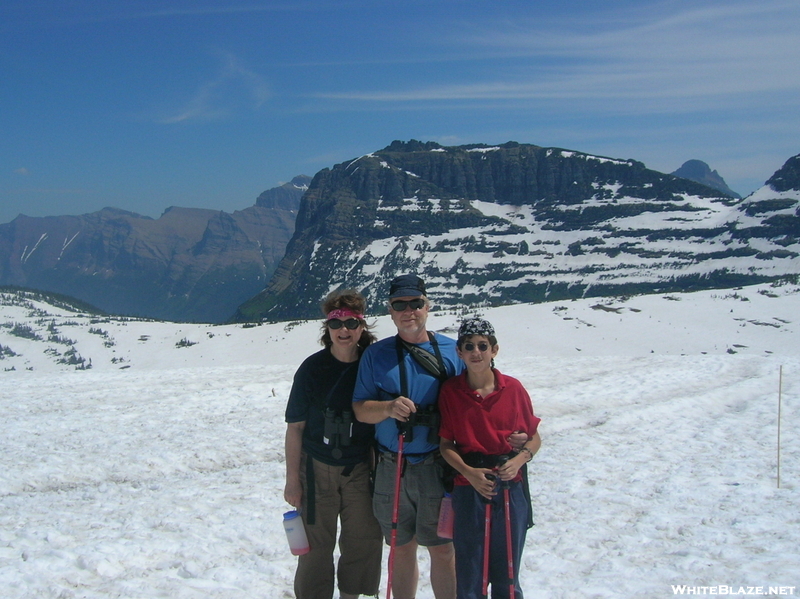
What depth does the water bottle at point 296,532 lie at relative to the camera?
6.08 metres

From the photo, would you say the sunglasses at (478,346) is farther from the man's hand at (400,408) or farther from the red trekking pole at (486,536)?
the red trekking pole at (486,536)

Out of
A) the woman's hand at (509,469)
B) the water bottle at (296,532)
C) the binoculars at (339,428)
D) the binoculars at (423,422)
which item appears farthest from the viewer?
the water bottle at (296,532)

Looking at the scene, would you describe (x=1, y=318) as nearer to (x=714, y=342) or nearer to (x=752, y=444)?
(x=714, y=342)

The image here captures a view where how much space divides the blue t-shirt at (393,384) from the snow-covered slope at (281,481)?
2.59 metres

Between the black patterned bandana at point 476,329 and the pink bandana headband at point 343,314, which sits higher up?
the pink bandana headband at point 343,314

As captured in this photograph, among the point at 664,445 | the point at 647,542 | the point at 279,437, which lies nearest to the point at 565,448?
the point at 664,445

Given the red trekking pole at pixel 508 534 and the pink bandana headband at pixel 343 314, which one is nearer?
the red trekking pole at pixel 508 534

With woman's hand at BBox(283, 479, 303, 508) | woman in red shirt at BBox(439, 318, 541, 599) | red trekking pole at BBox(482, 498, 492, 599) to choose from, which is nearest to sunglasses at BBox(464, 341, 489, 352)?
woman in red shirt at BBox(439, 318, 541, 599)

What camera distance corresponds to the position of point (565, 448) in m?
13.5

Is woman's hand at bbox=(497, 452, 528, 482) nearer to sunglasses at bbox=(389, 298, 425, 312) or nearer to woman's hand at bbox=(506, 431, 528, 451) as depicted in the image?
woman's hand at bbox=(506, 431, 528, 451)

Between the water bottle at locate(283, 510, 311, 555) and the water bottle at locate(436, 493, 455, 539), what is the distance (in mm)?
1515

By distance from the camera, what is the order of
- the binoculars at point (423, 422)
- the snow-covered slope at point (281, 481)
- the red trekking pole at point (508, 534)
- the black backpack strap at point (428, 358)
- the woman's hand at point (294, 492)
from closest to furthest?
the red trekking pole at point (508, 534) → the binoculars at point (423, 422) → the black backpack strap at point (428, 358) → the woman's hand at point (294, 492) → the snow-covered slope at point (281, 481)

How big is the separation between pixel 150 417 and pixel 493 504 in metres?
14.0

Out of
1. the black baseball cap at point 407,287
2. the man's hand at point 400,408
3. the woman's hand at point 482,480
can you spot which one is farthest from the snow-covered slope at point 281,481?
the black baseball cap at point 407,287
